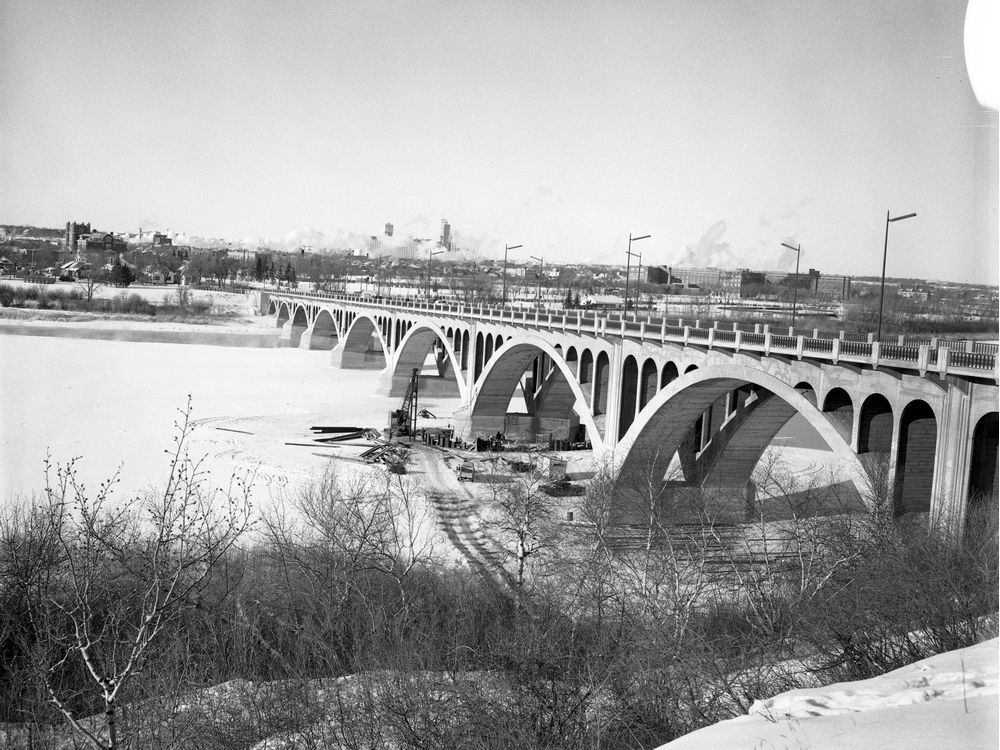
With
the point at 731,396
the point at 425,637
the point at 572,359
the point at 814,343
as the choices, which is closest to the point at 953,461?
the point at 814,343

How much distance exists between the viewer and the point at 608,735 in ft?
23.8

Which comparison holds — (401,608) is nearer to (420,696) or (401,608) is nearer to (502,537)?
(420,696)

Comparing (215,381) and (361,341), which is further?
(361,341)

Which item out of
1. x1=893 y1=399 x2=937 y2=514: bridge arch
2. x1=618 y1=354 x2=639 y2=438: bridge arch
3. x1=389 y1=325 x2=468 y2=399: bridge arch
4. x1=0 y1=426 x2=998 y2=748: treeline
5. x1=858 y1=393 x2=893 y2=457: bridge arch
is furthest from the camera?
x1=389 y1=325 x2=468 y2=399: bridge arch

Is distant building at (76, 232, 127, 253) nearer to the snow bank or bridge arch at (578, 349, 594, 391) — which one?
bridge arch at (578, 349, 594, 391)

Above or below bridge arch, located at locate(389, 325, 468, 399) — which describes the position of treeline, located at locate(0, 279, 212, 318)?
above

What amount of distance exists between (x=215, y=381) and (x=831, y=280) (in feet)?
78.5

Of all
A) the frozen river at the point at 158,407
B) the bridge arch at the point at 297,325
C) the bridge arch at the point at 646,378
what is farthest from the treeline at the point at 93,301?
the bridge arch at the point at 646,378

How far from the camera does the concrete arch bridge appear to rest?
11297mm

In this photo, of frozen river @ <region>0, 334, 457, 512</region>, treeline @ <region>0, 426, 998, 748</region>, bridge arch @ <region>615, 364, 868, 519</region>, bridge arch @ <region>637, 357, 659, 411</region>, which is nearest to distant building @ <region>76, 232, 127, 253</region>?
frozen river @ <region>0, 334, 457, 512</region>

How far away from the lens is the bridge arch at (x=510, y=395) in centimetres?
2859

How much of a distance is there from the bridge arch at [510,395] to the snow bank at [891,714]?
22.4 metres

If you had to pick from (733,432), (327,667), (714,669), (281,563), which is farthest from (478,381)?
(714,669)

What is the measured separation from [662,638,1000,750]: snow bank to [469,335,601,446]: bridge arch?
2236 cm
